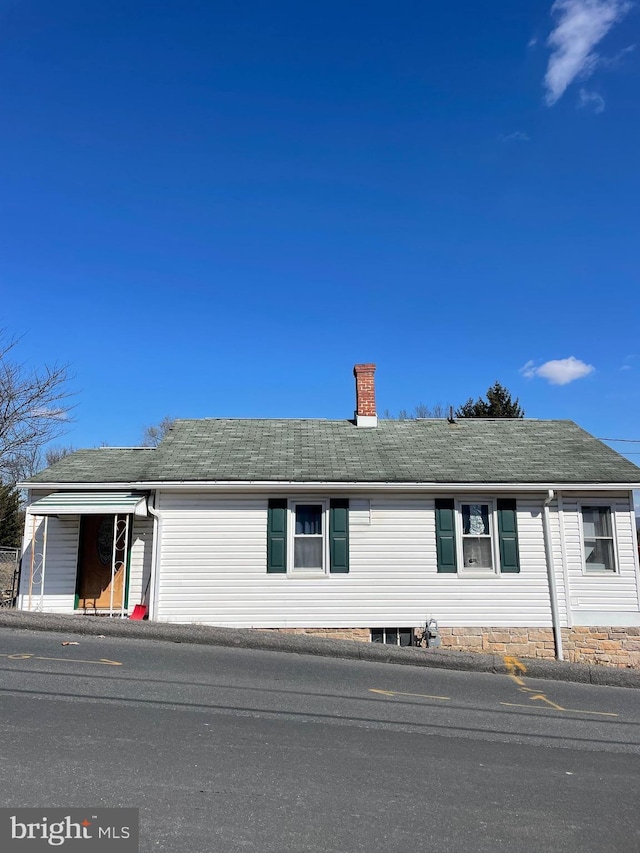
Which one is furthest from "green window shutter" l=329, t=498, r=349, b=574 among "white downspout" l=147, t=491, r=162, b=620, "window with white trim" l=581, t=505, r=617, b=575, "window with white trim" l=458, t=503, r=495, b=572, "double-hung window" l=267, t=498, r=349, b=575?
"window with white trim" l=581, t=505, r=617, b=575

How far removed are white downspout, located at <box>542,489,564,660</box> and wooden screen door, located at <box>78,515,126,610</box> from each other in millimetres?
8504

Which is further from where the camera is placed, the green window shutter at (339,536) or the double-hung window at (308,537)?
the double-hung window at (308,537)

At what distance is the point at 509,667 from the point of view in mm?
9164

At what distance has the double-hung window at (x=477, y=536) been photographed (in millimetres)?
11938

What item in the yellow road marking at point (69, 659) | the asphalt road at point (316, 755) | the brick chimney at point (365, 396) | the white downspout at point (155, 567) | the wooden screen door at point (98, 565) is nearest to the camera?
the asphalt road at point (316, 755)

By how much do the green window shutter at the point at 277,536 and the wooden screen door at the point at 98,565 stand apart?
3.14m

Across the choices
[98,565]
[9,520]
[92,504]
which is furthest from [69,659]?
[9,520]

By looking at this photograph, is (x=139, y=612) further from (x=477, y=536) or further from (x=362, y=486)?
(x=477, y=536)

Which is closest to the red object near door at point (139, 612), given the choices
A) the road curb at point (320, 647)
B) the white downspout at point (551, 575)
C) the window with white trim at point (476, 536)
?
the road curb at point (320, 647)

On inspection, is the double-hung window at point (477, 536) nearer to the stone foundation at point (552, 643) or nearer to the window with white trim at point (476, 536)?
the window with white trim at point (476, 536)

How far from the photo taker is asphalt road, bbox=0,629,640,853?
372 centimetres

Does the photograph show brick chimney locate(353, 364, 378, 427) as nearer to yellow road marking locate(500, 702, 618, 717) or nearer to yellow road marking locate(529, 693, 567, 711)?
yellow road marking locate(529, 693, 567, 711)

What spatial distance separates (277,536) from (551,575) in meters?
5.43

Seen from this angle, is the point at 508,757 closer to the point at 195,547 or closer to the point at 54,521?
the point at 195,547
